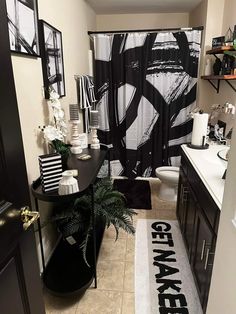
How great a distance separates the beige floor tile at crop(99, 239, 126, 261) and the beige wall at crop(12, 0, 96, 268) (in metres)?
0.48

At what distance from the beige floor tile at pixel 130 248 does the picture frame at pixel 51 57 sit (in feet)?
4.91

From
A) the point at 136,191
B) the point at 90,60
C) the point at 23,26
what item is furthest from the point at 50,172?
the point at 90,60

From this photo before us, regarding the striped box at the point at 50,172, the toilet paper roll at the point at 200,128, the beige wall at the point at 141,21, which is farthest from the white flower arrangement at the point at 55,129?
the beige wall at the point at 141,21

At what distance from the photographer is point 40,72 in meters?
1.69

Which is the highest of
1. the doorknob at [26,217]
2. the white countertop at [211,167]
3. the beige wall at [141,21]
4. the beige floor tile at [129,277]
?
the beige wall at [141,21]

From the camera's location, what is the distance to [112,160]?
344cm

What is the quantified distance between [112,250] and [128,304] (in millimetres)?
557

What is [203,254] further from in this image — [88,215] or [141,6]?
[141,6]

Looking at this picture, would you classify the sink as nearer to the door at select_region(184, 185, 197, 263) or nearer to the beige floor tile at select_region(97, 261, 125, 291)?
the door at select_region(184, 185, 197, 263)

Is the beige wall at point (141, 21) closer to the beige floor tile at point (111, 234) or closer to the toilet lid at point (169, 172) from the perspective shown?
the toilet lid at point (169, 172)

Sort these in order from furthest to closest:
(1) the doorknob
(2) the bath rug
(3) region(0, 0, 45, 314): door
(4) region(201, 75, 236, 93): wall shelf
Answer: (2) the bath rug, (4) region(201, 75, 236, 93): wall shelf, (1) the doorknob, (3) region(0, 0, 45, 314): door

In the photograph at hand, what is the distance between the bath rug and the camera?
112 inches

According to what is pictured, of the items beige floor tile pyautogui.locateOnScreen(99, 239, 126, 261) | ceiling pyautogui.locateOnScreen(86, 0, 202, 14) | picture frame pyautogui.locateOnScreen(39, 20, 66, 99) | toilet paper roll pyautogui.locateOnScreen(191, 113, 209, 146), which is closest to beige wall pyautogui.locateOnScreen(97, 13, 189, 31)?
ceiling pyautogui.locateOnScreen(86, 0, 202, 14)

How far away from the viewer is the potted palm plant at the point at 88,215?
5.83 feet
